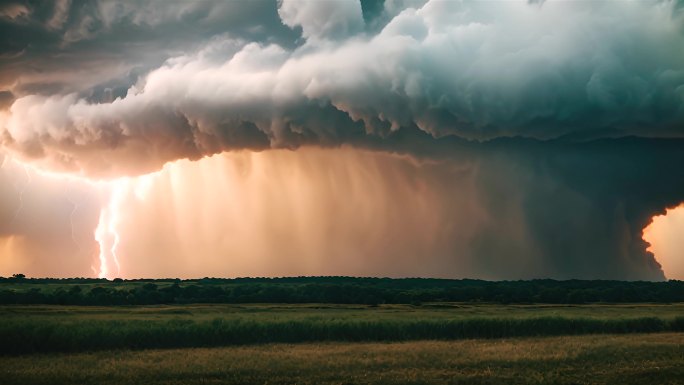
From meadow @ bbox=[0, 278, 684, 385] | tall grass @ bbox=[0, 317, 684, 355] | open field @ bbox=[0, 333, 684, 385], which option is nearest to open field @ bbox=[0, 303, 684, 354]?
tall grass @ bbox=[0, 317, 684, 355]

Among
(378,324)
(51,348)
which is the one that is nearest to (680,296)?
(378,324)

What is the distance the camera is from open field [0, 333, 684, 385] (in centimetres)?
4816

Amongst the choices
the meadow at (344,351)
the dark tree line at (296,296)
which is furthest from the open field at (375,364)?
the dark tree line at (296,296)

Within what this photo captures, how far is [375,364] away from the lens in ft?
180

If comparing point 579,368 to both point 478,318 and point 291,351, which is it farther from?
point 478,318

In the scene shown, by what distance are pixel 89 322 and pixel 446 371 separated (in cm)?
4348

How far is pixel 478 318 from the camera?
8494 cm

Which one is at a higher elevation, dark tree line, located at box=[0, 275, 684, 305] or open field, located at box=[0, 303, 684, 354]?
dark tree line, located at box=[0, 275, 684, 305]

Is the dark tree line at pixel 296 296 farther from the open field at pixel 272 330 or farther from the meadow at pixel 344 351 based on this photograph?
the open field at pixel 272 330

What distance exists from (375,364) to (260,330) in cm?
2357

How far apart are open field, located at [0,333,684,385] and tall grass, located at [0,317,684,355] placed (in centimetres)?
458

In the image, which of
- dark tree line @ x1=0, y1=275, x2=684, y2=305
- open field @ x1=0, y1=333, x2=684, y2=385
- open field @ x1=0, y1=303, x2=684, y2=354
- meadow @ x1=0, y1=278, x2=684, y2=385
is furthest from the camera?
dark tree line @ x1=0, y1=275, x2=684, y2=305

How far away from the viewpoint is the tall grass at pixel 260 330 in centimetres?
6800

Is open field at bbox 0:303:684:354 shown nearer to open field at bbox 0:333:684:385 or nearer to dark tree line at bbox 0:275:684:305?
open field at bbox 0:333:684:385
